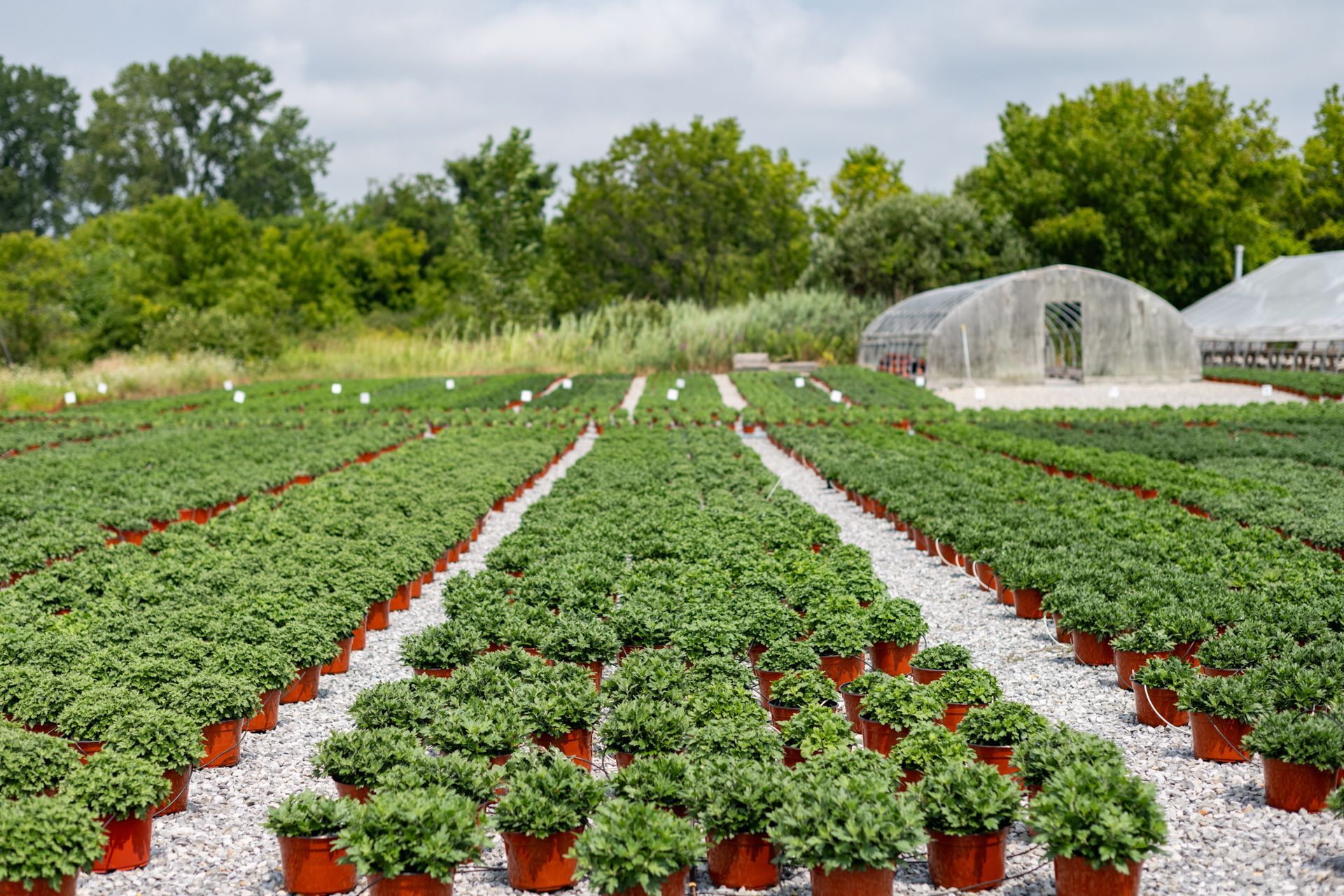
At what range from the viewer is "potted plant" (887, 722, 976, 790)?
15.8ft

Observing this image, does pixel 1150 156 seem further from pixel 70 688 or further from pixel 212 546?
pixel 70 688

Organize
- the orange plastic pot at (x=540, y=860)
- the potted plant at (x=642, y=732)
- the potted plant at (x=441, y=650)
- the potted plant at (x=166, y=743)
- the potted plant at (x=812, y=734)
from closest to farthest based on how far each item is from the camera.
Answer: the orange plastic pot at (x=540, y=860), the potted plant at (x=166, y=743), the potted plant at (x=812, y=734), the potted plant at (x=642, y=732), the potted plant at (x=441, y=650)

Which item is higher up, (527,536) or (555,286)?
(555,286)

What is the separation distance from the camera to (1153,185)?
143ft

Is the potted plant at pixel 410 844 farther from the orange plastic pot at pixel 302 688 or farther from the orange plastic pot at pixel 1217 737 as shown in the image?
the orange plastic pot at pixel 1217 737

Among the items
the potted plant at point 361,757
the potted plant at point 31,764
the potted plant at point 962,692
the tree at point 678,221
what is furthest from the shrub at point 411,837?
the tree at point 678,221

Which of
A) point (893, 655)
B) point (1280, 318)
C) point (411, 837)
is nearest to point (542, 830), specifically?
point (411, 837)

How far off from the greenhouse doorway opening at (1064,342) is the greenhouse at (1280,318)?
3.80 m

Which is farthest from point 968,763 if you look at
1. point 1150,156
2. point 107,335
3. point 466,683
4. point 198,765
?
point 1150,156

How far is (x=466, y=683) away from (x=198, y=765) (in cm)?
135

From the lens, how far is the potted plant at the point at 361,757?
4.79 metres

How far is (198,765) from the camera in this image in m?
5.11

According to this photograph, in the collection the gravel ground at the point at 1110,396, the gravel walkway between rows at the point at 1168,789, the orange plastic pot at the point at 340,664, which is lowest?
the gravel walkway between rows at the point at 1168,789

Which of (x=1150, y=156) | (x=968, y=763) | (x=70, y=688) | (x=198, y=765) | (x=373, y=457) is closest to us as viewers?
(x=968, y=763)
